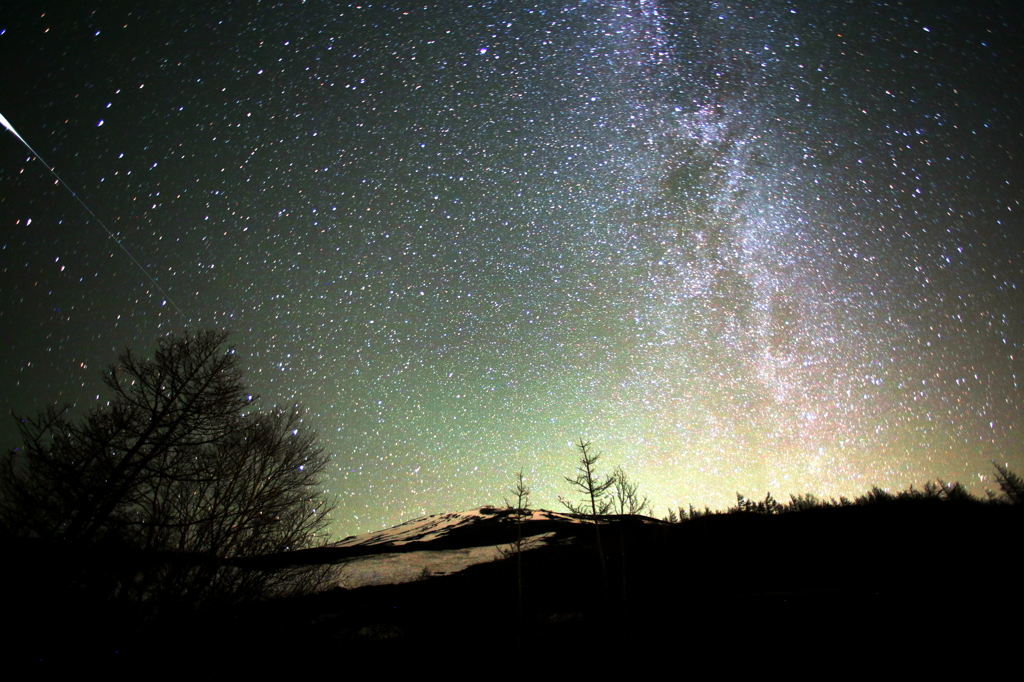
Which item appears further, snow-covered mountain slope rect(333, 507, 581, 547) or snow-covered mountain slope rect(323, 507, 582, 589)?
snow-covered mountain slope rect(333, 507, 581, 547)

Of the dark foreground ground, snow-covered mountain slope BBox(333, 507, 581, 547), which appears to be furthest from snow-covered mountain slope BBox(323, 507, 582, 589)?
the dark foreground ground

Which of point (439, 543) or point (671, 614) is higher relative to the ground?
point (439, 543)

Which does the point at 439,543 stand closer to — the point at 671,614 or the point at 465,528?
the point at 465,528

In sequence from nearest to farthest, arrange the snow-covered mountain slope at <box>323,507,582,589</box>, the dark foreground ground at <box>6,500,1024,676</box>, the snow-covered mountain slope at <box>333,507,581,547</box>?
the dark foreground ground at <box>6,500,1024,676</box>, the snow-covered mountain slope at <box>323,507,582,589</box>, the snow-covered mountain slope at <box>333,507,581,547</box>

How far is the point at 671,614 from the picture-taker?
50.6ft

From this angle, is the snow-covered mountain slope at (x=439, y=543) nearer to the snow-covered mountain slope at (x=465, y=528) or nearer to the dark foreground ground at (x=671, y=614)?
the snow-covered mountain slope at (x=465, y=528)

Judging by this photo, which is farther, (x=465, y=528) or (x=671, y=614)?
(x=465, y=528)

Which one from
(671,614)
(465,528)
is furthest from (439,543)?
(671,614)

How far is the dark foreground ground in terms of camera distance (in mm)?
9195

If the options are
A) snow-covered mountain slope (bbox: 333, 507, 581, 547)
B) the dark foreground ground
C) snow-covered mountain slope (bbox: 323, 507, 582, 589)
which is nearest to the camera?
the dark foreground ground

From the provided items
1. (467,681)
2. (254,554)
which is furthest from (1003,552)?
(254,554)

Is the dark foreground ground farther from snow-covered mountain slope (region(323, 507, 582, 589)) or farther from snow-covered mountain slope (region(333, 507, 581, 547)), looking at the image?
snow-covered mountain slope (region(333, 507, 581, 547))

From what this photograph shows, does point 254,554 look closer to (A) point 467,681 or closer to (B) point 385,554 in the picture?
(A) point 467,681

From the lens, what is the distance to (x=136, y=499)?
24.0 ft
